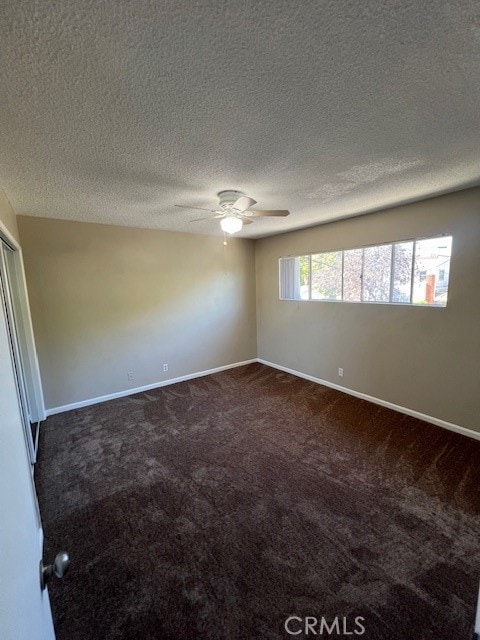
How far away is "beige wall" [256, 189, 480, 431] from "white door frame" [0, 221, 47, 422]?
140 inches

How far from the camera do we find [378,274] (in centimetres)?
337

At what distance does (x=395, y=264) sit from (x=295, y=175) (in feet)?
6.03

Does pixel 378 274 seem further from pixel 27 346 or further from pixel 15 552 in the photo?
pixel 27 346

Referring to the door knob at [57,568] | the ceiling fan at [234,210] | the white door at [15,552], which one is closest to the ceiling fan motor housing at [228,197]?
the ceiling fan at [234,210]

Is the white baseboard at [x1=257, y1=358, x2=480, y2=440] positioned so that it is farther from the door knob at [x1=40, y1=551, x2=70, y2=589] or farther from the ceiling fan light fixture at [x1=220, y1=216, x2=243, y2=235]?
the door knob at [x1=40, y1=551, x2=70, y2=589]

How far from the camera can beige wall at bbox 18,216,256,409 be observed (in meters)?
3.33

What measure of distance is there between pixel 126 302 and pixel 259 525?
10.4ft

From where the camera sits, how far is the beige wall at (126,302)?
3.33 m

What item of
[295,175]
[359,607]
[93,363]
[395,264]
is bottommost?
[359,607]

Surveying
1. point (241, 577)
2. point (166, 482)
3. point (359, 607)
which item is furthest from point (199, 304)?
point (359, 607)

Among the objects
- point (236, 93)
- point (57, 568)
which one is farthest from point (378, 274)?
point (57, 568)

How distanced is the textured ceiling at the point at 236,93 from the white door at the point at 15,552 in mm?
996

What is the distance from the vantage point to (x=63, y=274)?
11.1ft

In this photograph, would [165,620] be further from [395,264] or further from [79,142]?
[395,264]
